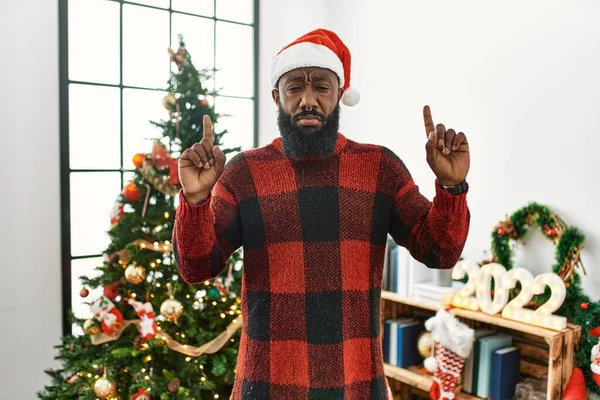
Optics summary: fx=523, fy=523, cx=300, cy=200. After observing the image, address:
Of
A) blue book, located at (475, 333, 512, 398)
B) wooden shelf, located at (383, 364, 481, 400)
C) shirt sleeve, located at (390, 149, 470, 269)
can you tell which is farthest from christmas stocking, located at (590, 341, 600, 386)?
shirt sleeve, located at (390, 149, 470, 269)

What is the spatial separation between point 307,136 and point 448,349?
4.34 feet

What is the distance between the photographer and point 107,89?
2.66 meters

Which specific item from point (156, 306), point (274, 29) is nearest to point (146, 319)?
point (156, 306)

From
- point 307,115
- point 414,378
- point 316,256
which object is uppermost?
point 307,115

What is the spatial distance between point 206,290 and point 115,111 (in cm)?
115

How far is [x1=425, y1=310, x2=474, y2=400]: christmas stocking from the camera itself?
201 centimetres

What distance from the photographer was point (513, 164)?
2152 mm

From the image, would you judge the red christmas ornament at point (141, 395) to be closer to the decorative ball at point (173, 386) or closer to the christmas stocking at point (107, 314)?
the decorative ball at point (173, 386)

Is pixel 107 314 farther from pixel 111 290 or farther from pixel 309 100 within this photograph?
pixel 309 100

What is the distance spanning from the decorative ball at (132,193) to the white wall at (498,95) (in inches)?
51.7

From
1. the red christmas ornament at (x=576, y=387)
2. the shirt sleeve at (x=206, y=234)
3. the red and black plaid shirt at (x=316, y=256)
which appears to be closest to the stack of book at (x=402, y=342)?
the red christmas ornament at (x=576, y=387)

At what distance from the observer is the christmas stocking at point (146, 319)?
1.98 metres

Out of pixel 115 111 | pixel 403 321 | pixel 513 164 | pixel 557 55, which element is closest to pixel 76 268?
pixel 115 111

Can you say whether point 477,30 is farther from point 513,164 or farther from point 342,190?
point 342,190
